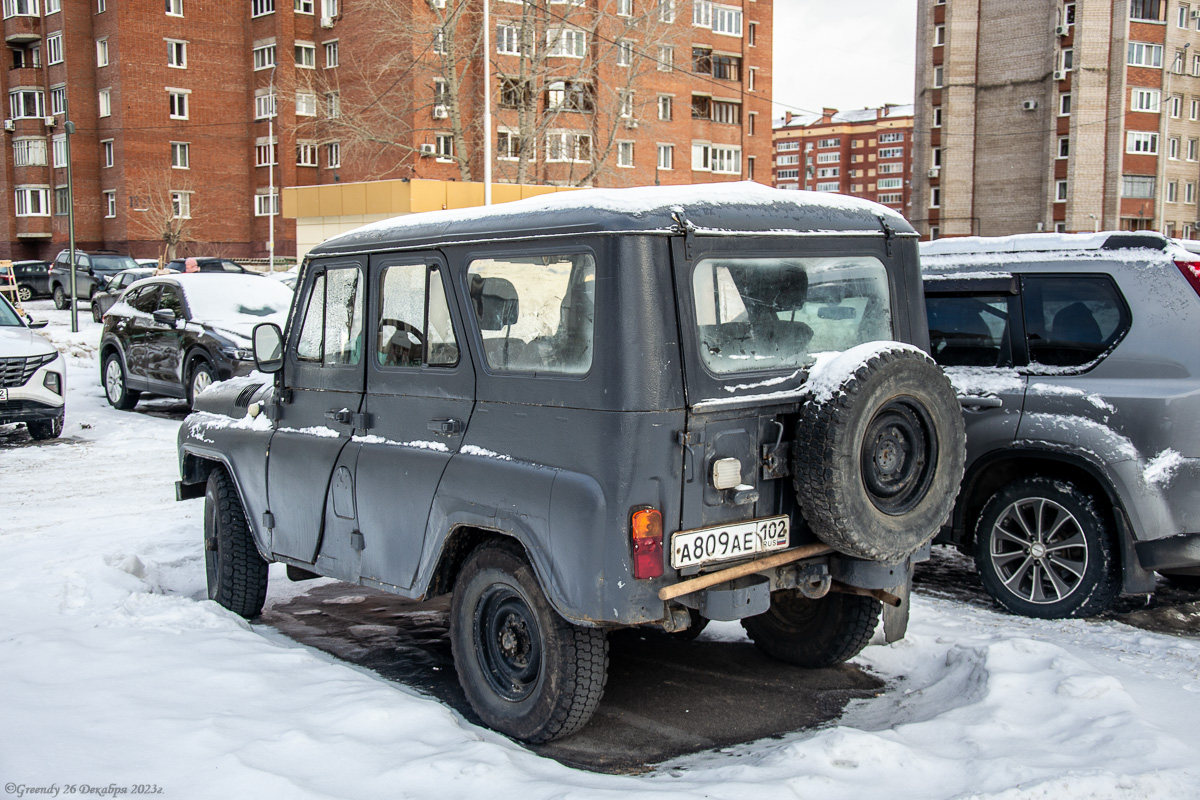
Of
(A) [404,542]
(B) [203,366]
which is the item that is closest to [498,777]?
(A) [404,542]

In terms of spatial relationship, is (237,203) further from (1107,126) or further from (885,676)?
(885,676)

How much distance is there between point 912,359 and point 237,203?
59.7 meters

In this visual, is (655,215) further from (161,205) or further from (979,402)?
(161,205)

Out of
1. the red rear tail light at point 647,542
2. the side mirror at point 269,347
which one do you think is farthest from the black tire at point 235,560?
the red rear tail light at point 647,542

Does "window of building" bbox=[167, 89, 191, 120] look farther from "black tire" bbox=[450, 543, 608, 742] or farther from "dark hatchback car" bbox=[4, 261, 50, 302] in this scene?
"black tire" bbox=[450, 543, 608, 742]

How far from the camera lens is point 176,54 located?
5662cm

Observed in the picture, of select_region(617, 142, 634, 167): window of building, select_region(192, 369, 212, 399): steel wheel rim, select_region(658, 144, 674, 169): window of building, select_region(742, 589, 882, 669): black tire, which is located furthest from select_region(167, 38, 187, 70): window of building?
select_region(742, 589, 882, 669): black tire

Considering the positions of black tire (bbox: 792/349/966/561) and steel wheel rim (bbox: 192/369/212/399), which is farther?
steel wheel rim (bbox: 192/369/212/399)

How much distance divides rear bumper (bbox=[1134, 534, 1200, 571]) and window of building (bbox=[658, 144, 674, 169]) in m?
57.7

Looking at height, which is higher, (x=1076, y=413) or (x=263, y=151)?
(x=263, y=151)

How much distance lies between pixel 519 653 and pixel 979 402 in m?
3.26

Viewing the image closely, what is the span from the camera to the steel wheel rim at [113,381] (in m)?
15.1

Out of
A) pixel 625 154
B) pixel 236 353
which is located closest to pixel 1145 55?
pixel 625 154

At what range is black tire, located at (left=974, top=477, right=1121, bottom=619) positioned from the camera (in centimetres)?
576
